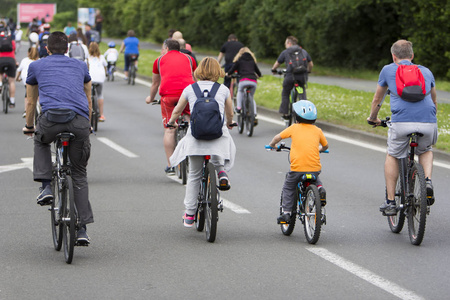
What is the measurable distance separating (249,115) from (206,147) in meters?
8.93

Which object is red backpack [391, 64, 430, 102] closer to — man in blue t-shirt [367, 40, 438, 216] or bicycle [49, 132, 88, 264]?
man in blue t-shirt [367, 40, 438, 216]

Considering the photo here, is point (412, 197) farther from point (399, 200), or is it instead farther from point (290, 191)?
point (290, 191)

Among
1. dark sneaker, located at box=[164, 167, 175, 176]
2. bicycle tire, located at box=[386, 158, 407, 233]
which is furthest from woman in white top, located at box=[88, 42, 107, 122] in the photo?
bicycle tire, located at box=[386, 158, 407, 233]

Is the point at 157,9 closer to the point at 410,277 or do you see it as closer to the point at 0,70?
the point at 0,70

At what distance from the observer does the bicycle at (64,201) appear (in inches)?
279

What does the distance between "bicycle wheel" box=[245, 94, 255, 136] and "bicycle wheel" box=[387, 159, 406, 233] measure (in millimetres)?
8394

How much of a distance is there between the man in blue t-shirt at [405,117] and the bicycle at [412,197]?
64 mm

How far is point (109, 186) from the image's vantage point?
38.0 ft

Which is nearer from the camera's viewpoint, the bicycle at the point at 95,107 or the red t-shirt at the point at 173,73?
the red t-shirt at the point at 173,73

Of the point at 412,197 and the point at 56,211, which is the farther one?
the point at 412,197

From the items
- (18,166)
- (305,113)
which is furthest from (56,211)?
(18,166)

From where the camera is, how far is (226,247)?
7.93 meters

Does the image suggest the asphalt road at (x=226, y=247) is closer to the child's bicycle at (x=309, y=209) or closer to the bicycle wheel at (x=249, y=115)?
the child's bicycle at (x=309, y=209)

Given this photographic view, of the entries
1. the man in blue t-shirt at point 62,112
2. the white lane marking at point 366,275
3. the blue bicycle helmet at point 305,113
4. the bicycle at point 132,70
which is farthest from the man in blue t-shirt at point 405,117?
the bicycle at point 132,70
